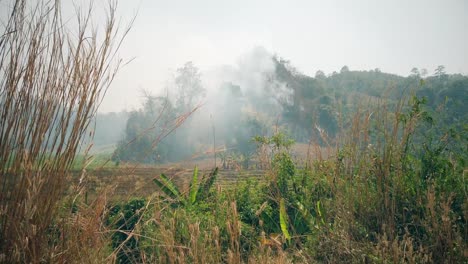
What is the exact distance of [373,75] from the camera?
232 feet

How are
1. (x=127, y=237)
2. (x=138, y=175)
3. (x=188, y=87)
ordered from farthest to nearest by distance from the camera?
(x=188, y=87), (x=138, y=175), (x=127, y=237)

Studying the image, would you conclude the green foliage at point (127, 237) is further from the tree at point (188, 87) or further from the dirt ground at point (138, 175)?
the tree at point (188, 87)

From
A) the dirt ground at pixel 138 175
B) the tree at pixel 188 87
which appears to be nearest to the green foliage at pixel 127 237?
the dirt ground at pixel 138 175

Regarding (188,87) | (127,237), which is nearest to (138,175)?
(127,237)

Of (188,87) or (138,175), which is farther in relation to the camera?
(188,87)

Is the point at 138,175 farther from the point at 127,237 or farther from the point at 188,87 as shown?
the point at 188,87

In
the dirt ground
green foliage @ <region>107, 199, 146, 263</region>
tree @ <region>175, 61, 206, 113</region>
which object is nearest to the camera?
the dirt ground

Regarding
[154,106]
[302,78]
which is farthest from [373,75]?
[154,106]

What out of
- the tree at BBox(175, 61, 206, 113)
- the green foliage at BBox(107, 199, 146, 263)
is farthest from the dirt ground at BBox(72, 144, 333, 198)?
the tree at BBox(175, 61, 206, 113)

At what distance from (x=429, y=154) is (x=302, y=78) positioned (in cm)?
5242

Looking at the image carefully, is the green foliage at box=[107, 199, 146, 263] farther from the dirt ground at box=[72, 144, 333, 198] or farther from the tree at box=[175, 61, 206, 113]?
the tree at box=[175, 61, 206, 113]

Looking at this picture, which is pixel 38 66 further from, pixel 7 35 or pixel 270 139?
pixel 270 139

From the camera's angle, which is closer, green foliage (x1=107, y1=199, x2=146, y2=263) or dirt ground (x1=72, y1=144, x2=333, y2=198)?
dirt ground (x1=72, y1=144, x2=333, y2=198)

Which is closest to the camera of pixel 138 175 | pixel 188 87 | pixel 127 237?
pixel 127 237
